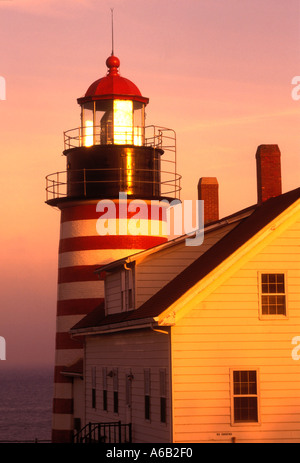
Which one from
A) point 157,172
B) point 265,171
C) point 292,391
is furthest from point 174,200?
point 292,391

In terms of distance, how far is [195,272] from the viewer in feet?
92.3

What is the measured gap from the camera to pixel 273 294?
85.3ft

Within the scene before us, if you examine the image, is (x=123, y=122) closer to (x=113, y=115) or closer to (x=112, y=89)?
(x=113, y=115)

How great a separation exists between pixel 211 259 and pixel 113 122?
44.8ft

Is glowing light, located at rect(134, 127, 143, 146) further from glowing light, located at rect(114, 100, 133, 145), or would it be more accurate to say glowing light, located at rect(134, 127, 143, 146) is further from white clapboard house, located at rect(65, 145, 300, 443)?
white clapboard house, located at rect(65, 145, 300, 443)

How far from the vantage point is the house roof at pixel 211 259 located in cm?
2606

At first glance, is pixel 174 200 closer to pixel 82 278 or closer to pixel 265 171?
pixel 82 278

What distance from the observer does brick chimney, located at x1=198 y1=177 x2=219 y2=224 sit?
113 feet

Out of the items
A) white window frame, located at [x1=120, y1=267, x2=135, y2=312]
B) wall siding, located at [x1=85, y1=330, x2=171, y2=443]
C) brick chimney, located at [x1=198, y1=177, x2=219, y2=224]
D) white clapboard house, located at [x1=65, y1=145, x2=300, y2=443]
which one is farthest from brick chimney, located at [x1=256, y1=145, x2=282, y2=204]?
wall siding, located at [x1=85, y1=330, x2=171, y2=443]

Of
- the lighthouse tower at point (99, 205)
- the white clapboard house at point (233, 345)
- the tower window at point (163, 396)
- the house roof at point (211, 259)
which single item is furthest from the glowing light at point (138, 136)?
the tower window at point (163, 396)

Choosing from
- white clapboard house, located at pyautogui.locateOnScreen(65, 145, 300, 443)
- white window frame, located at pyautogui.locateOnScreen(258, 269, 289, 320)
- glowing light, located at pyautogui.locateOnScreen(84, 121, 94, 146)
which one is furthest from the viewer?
glowing light, located at pyautogui.locateOnScreen(84, 121, 94, 146)

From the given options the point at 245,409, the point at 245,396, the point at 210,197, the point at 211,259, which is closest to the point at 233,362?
the point at 245,396

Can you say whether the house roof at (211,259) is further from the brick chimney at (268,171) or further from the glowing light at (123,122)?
the glowing light at (123,122)
